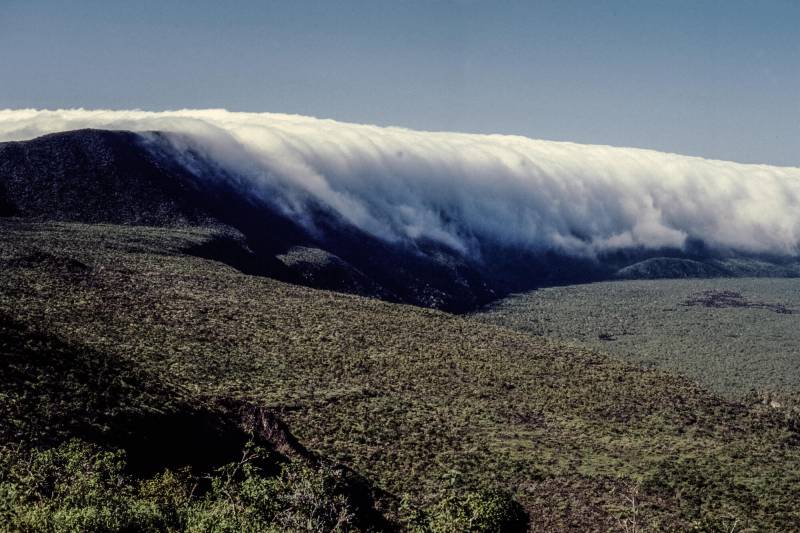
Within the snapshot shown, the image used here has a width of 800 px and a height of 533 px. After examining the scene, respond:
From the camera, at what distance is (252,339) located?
7231 cm

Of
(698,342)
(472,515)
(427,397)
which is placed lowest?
(698,342)

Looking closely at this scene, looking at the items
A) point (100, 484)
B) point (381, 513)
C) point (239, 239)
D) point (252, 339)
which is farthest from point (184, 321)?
point (239, 239)

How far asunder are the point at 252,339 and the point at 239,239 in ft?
283

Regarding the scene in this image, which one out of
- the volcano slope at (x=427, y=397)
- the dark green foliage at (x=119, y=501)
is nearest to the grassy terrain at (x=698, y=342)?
the volcano slope at (x=427, y=397)

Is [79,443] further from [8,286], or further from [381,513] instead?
[8,286]

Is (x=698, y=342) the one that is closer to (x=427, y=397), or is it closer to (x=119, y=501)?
(x=427, y=397)

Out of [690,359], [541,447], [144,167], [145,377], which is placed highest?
[144,167]

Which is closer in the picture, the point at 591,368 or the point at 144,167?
the point at 591,368

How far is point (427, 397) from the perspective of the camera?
64.7m

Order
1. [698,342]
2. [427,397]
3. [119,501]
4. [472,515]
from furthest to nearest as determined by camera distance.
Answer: [698,342] → [427,397] → [472,515] → [119,501]

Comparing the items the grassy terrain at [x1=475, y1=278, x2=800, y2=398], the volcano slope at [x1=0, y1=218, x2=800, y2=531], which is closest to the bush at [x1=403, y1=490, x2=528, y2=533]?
the volcano slope at [x1=0, y1=218, x2=800, y2=531]

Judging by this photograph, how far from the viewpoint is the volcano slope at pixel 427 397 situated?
151 feet

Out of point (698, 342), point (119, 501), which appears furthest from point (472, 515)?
point (698, 342)

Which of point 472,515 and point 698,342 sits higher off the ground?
point 472,515
